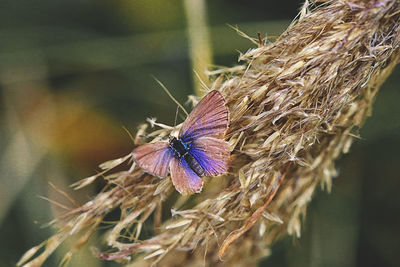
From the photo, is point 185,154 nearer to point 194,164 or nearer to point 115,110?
point 194,164

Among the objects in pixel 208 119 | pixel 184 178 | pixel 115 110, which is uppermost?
pixel 208 119

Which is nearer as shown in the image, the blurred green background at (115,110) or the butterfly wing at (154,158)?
the butterfly wing at (154,158)

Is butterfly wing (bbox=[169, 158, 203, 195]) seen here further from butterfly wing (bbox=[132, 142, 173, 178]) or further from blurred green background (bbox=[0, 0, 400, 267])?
blurred green background (bbox=[0, 0, 400, 267])

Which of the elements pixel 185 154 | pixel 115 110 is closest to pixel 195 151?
pixel 185 154

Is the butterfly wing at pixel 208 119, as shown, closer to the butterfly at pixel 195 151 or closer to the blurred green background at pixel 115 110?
the butterfly at pixel 195 151

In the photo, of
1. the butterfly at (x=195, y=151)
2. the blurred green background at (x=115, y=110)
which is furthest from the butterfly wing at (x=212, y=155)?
the blurred green background at (x=115, y=110)

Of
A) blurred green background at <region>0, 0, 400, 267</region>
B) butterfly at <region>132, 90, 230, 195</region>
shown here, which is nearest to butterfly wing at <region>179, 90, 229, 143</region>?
butterfly at <region>132, 90, 230, 195</region>
